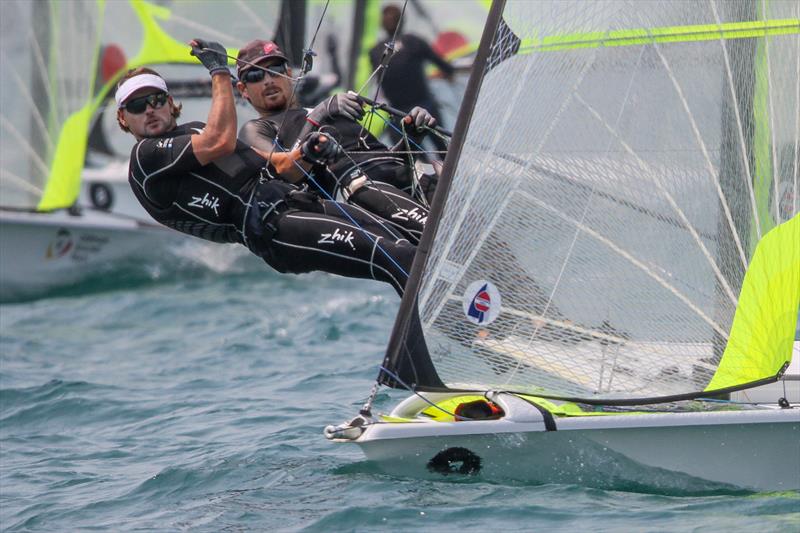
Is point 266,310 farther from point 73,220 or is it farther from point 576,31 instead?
point 576,31

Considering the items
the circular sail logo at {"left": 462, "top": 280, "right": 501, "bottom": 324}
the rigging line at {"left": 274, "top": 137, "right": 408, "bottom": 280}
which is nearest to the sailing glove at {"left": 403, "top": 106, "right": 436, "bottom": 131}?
the rigging line at {"left": 274, "top": 137, "right": 408, "bottom": 280}

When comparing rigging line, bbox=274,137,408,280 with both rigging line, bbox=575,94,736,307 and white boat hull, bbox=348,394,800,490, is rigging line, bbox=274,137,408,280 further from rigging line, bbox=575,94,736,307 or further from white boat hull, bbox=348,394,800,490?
rigging line, bbox=575,94,736,307

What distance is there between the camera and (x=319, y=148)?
15.6ft

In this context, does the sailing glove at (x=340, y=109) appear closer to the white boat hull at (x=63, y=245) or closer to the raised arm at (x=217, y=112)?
the raised arm at (x=217, y=112)

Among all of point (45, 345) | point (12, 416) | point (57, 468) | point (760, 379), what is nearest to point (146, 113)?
point (57, 468)

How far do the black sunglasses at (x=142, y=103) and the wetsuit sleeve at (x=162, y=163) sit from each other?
0.15m

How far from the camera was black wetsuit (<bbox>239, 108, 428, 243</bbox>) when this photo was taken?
16.9 feet

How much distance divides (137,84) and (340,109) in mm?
777

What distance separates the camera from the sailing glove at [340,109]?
5035mm

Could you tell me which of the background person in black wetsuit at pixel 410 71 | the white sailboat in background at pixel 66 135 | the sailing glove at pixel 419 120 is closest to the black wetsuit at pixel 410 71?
the background person in black wetsuit at pixel 410 71

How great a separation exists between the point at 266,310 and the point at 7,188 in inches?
106

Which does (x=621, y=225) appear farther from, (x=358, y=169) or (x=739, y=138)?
(x=358, y=169)

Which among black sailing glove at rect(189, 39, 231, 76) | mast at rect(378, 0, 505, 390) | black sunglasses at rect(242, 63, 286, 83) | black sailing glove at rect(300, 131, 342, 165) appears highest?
black sunglasses at rect(242, 63, 286, 83)

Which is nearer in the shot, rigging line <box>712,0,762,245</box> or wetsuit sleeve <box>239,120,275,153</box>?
rigging line <box>712,0,762,245</box>
